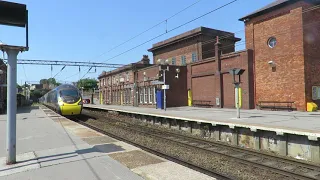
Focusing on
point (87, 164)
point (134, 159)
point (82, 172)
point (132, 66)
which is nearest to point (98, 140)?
point (134, 159)

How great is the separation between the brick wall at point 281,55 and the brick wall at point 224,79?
34.2 inches

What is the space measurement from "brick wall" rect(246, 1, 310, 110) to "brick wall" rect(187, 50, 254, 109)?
0.87 metres

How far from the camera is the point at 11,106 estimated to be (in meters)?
6.66

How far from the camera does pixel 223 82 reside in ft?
89.8

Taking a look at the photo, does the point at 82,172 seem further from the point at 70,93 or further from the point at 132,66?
the point at 132,66

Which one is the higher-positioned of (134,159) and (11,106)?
(11,106)

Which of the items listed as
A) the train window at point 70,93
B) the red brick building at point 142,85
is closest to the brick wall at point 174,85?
the red brick building at point 142,85

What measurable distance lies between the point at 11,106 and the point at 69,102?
16000mm

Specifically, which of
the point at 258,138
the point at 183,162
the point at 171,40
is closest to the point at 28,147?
the point at 183,162

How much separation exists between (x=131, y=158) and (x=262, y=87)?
2009 centimetres

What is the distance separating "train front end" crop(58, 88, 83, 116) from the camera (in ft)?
72.4

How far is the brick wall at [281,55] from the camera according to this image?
Answer: 21.8 metres

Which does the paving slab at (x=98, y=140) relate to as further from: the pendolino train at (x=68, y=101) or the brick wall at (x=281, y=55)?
the brick wall at (x=281, y=55)

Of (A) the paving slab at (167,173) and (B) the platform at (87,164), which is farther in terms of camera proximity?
(B) the platform at (87,164)
